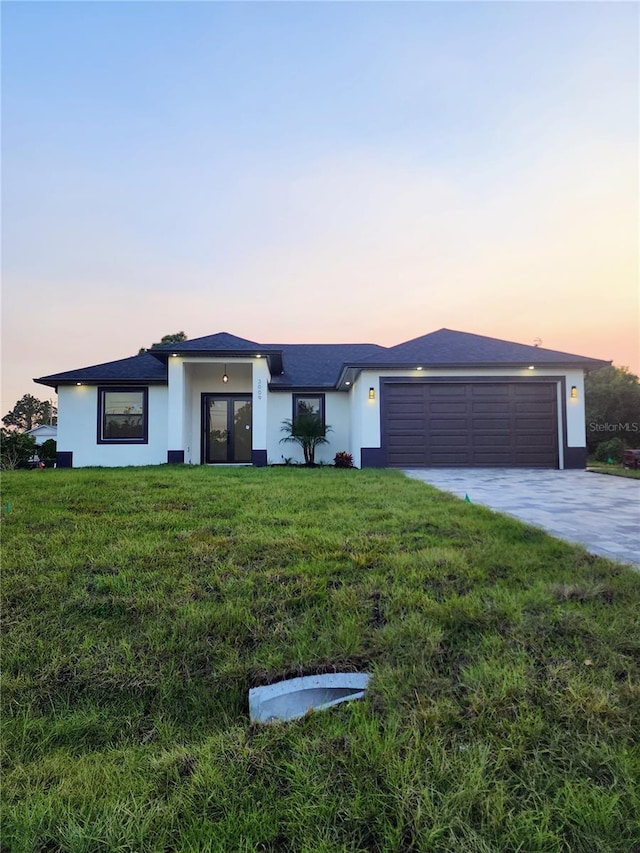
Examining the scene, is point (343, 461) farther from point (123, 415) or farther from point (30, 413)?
point (30, 413)

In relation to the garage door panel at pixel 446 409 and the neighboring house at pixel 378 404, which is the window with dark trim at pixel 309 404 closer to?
the neighboring house at pixel 378 404

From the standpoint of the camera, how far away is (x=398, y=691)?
1796 millimetres

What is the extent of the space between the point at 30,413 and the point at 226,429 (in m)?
39.1

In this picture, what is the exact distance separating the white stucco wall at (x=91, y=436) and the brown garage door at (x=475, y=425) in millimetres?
6608

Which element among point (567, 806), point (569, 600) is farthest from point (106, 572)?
point (569, 600)

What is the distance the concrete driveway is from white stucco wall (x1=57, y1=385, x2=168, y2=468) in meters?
7.37

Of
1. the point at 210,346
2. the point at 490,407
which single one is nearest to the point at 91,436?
the point at 210,346

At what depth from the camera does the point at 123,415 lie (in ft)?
39.7

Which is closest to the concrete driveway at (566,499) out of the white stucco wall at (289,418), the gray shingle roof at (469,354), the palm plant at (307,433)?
the gray shingle roof at (469,354)

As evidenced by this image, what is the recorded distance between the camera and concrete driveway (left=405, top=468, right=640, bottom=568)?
12.7ft

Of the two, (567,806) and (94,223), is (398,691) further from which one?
(94,223)

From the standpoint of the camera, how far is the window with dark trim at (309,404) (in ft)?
42.9

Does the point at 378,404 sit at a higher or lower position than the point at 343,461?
higher

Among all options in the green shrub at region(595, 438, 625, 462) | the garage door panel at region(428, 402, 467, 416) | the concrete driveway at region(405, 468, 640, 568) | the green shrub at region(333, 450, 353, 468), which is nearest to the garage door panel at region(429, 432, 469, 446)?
the garage door panel at region(428, 402, 467, 416)
